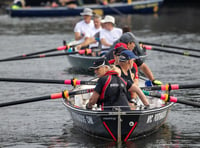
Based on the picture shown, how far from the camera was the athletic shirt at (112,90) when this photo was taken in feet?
40.0

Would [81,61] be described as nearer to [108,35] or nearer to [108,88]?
[108,35]

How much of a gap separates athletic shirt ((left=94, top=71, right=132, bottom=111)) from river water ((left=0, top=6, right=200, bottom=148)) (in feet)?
3.46

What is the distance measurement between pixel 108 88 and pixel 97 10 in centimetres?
3427

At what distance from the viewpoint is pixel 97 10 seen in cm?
4603

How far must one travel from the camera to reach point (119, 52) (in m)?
13.7

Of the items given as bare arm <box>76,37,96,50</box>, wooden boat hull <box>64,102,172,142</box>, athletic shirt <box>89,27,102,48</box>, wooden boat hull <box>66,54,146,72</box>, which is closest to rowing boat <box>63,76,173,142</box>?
wooden boat hull <box>64,102,172,142</box>

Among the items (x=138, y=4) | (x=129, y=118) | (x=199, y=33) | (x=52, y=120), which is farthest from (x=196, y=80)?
(x=138, y=4)

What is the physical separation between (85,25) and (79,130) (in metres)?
9.33

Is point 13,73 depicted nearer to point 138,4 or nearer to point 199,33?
point 199,33

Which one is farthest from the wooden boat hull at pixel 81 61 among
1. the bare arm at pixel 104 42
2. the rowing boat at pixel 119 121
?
the rowing boat at pixel 119 121

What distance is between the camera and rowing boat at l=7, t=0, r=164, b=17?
46.4 m

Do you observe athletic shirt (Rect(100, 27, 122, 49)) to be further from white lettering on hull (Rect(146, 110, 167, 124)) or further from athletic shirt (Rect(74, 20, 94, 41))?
white lettering on hull (Rect(146, 110, 167, 124))

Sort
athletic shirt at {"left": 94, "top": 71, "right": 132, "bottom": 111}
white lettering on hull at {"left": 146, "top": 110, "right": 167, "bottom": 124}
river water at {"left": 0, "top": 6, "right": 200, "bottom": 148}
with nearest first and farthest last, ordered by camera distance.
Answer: athletic shirt at {"left": 94, "top": 71, "right": 132, "bottom": 111} < white lettering on hull at {"left": 146, "top": 110, "right": 167, "bottom": 124} < river water at {"left": 0, "top": 6, "right": 200, "bottom": 148}

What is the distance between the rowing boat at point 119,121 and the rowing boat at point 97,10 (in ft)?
109
